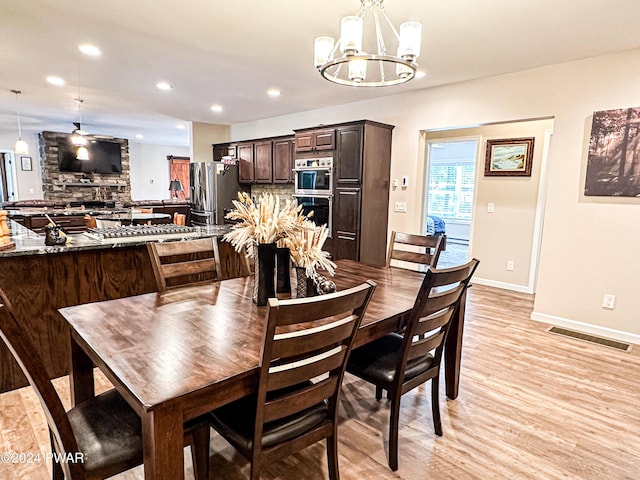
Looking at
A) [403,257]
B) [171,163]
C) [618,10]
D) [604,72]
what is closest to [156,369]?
[403,257]

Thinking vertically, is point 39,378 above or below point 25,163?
below

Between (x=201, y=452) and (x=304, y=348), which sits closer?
(x=304, y=348)

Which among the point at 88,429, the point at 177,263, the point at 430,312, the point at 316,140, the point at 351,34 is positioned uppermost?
the point at 351,34

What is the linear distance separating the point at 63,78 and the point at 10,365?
11.3ft

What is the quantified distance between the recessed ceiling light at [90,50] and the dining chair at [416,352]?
3.41 metres

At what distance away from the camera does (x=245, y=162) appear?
6.49 m

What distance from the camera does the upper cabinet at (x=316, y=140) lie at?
15.0 feet

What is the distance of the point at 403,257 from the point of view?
269 centimetres

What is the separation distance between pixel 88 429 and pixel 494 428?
2.01 meters

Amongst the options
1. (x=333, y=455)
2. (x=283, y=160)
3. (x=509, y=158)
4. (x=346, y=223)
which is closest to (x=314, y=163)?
(x=346, y=223)

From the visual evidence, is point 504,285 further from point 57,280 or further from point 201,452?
point 57,280

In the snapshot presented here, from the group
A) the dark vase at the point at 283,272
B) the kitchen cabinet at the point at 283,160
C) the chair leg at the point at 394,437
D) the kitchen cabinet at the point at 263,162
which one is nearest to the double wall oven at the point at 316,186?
the kitchen cabinet at the point at 283,160

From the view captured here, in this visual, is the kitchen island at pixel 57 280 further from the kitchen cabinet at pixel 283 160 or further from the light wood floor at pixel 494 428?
the kitchen cabinet at pixel 283 160

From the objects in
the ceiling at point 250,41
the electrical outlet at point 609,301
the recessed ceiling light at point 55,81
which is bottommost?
the electrical outlet at point 609,301
